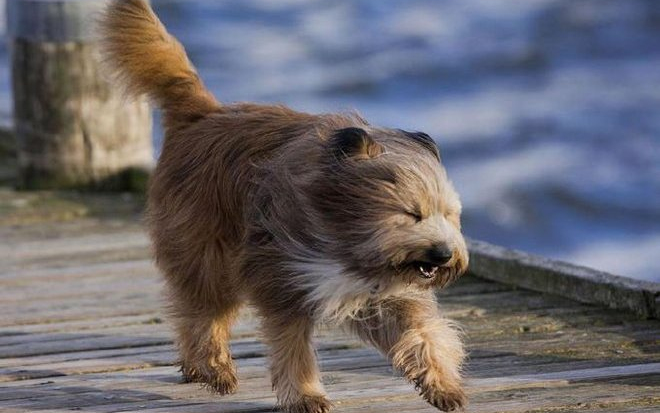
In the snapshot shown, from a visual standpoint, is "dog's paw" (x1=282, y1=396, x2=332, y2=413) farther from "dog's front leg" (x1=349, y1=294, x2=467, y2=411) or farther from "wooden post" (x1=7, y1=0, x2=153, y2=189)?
"wooden post" (x1=7, y1=0, x2=153, y2=189)

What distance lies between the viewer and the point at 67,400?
459cm

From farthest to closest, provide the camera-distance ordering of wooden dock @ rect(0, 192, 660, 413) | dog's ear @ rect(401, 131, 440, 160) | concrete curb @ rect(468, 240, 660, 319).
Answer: concrete curb @ rect(468, 240, 660, 319) < wooden dock @ rect(0, 192, 660, 413) < dog's ear @ rect(401, 131, 440, 160)

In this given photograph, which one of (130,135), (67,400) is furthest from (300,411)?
(130,135)

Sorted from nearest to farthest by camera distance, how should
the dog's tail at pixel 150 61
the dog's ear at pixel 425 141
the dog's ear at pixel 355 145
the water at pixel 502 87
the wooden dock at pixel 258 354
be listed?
the dog's ear at pixel 355 145 → the dog's ear at pixel 425 141 → the wooden dock at pixel 258 354 → the dog's tail at pixel 150 61 → the water at pixel 502 87

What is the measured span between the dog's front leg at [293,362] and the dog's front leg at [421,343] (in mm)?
184

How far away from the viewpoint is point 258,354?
5.15m

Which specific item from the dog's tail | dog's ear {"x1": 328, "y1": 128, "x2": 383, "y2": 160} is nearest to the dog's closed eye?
dog's ear {"x1": 328, "y1": 128, "x2": 383, "y2": 160}

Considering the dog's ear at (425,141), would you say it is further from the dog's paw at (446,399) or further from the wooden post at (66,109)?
the wooden post at (66,109)

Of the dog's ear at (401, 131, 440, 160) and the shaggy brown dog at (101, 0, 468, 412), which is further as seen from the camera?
the dog's ear at (401, 131, 440, 160)

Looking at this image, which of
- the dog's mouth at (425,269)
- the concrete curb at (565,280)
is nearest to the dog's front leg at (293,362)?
the dog's mouth at (425,269)

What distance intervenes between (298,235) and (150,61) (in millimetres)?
1186

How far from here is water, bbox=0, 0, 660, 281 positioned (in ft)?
42.2

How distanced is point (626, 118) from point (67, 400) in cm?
1185

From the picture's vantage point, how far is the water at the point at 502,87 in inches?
506
